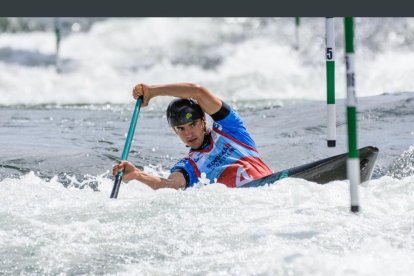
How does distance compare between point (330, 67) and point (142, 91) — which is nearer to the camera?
point (142, 91)

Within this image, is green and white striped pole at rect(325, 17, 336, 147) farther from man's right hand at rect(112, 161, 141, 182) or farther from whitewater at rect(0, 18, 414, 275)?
man's right hand at rect(112, 161, 141, 182)

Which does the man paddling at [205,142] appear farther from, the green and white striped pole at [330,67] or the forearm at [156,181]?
the green and white striped pole at [330,67]

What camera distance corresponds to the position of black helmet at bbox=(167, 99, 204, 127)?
654 centimetres

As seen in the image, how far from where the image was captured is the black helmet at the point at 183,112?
257 inches

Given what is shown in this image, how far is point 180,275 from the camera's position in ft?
15.2

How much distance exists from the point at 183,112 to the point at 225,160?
0.47 m

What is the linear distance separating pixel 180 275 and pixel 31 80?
16.2 metres

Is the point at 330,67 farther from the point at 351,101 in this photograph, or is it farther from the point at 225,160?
the point at 351,101

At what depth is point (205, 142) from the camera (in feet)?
22.2

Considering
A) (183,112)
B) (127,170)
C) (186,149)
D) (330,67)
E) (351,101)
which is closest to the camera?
(351,101)

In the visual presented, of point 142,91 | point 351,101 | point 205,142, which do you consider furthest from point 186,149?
point 351,101

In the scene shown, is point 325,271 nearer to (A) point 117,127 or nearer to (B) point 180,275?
(B) point 180,275

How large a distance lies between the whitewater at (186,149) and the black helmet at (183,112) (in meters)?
0.48

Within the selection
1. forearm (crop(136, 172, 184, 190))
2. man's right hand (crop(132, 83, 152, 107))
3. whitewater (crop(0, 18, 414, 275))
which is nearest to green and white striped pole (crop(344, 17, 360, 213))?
whitewater (crop(0, 18, 414, 275))
